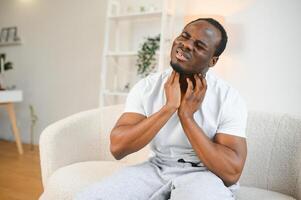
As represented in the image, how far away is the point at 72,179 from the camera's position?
1.17 metres

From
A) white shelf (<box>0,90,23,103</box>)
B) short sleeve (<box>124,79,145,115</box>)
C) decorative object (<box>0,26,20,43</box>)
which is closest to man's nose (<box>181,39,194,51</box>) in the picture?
short sleeve (<box>124,79,145,115</box>)

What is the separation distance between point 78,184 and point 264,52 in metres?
1.85

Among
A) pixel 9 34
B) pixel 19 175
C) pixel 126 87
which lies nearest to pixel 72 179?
pixel 19 175

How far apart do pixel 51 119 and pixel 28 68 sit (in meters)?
0.74

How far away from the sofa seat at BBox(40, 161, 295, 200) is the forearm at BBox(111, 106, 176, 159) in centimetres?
23

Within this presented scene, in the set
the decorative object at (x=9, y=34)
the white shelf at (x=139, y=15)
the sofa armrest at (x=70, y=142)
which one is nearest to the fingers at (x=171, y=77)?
the sofa armrest at (x=70, y=142)

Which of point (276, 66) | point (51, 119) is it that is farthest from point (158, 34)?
point (51, 119)

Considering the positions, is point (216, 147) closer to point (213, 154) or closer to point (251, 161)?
point (213, 154)

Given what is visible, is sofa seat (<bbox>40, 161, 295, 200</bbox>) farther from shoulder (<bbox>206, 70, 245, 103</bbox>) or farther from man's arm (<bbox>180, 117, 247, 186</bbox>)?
shoulder (<bbox>206, 70, 245, 103</bbox>)

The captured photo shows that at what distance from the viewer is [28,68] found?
396 centimetres

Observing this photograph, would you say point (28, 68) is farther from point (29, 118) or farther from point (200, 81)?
point (200, 81)

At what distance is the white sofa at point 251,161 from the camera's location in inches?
45.9

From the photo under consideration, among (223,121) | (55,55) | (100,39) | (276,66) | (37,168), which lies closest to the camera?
(223,121)

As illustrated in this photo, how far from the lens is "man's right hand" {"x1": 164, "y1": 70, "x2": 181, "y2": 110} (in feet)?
3.26
